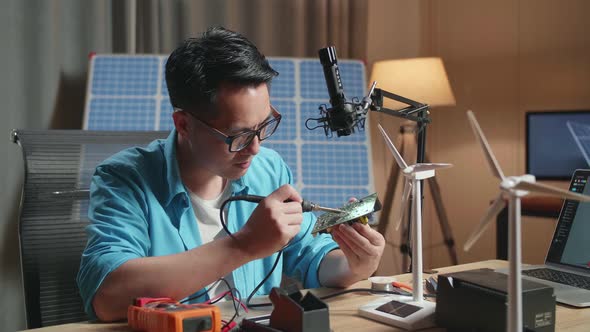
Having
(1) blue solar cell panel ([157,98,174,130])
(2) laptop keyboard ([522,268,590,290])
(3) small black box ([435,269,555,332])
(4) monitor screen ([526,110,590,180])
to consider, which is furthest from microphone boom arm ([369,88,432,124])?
(4) monitor screen ([526,110,590,180])

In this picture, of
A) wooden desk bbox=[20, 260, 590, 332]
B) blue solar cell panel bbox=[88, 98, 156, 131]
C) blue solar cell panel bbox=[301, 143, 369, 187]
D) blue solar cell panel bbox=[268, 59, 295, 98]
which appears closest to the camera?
wooden desk bbox=[20, 260, 590, 332]

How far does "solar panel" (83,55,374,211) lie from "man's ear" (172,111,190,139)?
4.80 ft

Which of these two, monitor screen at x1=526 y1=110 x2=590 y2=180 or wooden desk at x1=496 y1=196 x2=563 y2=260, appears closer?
wooden desk at x1=496 y1=196 x2=563 y2=260

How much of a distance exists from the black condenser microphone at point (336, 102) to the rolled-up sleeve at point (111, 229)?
0.49m

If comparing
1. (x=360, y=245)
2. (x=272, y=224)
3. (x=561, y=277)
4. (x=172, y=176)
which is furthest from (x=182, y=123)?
(x=561, y=277)

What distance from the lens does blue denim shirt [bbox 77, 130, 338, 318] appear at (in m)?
1.27

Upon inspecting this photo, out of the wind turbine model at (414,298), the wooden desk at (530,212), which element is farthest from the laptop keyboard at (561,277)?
the wooden desk at (530,212)

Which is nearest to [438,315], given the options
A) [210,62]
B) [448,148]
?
[210,62]

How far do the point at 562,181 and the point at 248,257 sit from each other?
8.07ft

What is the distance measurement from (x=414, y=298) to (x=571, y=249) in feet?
1.61

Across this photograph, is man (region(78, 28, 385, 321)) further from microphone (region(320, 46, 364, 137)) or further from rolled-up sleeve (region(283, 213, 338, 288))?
microphone (region(320, 46, 364, 137))

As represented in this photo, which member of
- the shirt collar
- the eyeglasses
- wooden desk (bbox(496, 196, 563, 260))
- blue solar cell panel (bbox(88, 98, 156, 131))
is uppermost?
blue solar cell panel (bbox(88, 98, 156, 131))

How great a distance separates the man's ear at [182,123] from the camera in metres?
1.46

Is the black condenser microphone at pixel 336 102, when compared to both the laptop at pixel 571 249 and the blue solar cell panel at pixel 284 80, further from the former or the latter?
the blue solar cell panel at pixel 284 80
